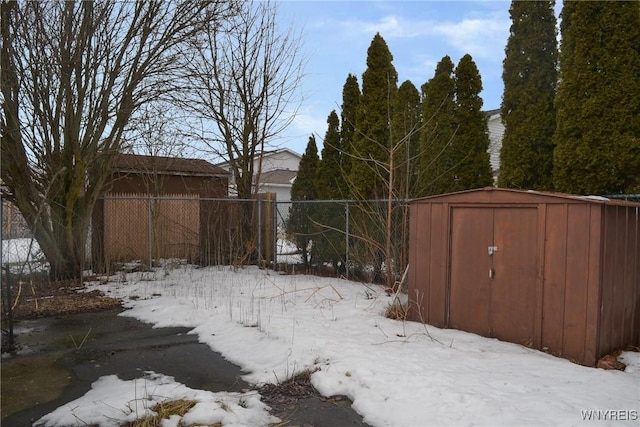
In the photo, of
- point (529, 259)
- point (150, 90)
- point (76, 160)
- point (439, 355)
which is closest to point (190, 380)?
point (439, 355)

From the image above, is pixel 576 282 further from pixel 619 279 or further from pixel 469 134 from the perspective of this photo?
pixel 469 134

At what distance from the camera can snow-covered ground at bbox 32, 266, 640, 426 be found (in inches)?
141

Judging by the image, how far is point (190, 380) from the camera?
4.51 meters

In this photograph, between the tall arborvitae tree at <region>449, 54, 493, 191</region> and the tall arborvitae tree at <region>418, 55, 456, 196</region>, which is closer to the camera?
the tall arborvitae tree at <region>449, 54, 493, 191</region>

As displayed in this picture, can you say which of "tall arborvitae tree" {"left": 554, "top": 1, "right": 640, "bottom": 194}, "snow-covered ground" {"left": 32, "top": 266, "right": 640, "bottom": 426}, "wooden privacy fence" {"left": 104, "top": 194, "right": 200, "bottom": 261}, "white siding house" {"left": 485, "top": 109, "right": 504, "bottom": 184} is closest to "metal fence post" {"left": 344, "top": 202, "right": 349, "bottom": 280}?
"snow-covered ground" {"left": 32, "top": 266, "right": 640, "bottom": 426}

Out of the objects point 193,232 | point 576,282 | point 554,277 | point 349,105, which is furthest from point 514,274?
point 193,232

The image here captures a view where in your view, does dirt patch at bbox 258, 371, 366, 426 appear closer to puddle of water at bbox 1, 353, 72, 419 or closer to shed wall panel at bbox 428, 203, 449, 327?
puddle of water at bbox 1, 353, 72, 419

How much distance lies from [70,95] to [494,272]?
28.1 feet

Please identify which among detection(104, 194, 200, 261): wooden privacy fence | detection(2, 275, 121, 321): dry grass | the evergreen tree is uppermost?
the evergreen tree

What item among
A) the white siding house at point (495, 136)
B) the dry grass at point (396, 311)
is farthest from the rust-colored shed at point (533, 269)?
the white siding house at point (495, 136)

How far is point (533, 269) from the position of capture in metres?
5.37

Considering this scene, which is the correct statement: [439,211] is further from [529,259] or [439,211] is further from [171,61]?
[171,61]

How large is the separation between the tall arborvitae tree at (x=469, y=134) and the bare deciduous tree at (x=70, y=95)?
583 centimetres

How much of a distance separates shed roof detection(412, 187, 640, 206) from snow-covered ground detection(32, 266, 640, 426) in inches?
66.5
